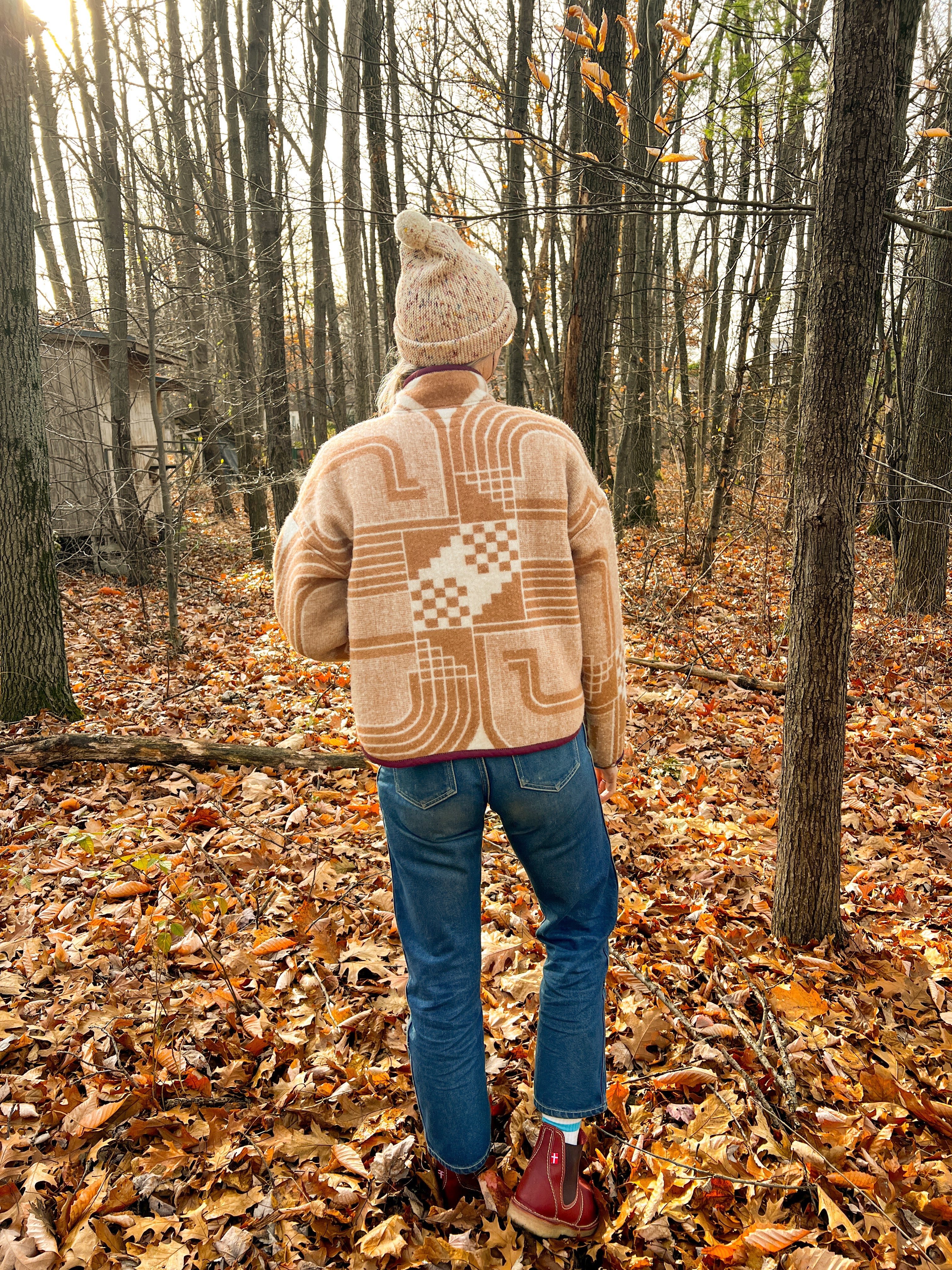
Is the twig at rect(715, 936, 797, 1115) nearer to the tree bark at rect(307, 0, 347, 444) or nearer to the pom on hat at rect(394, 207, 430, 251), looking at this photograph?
the pom on hat at rect(394, 207, 430, 251)

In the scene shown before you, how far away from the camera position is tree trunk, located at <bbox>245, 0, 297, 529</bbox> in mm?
11219

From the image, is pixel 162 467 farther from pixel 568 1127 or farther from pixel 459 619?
pixel 568 1127

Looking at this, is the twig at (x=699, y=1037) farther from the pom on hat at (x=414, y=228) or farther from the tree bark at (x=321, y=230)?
the tree bark at (x=321, y=230)

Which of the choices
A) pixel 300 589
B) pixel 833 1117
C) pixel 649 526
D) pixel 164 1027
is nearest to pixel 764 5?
pixel 300 589

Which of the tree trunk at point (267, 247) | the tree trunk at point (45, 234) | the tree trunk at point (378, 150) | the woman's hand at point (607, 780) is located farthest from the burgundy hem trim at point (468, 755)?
the tree trunk at point (45, 234)

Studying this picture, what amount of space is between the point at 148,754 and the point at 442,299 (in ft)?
12.6

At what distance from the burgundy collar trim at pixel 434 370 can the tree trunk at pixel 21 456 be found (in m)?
4.61

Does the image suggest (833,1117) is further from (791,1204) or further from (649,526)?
(649,526)

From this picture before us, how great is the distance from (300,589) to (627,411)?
483 inches

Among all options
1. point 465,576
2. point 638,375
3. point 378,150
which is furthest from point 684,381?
point 465,576

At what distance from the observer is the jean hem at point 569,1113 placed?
6.29ft

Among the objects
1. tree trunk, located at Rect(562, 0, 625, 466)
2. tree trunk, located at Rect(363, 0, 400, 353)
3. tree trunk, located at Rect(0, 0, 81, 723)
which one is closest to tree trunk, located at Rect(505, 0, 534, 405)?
tree trunk, located at Rect(562, 0, 625, 466)

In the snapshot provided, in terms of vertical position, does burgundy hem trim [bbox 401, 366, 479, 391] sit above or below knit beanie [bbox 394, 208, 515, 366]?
below

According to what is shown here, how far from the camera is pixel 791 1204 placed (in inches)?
79.4
